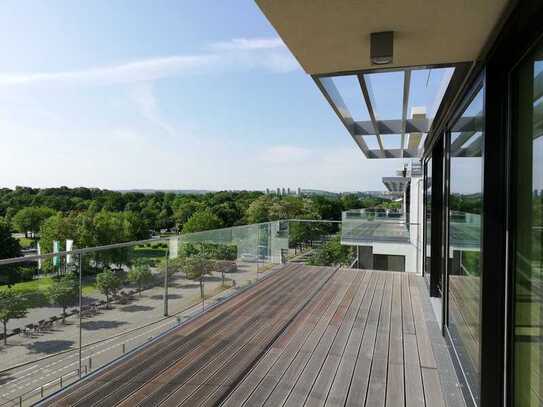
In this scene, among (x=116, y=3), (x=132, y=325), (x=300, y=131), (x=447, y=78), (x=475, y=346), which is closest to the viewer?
(x=475, y=346)

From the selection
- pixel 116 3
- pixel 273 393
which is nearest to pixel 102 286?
pixel 273 393

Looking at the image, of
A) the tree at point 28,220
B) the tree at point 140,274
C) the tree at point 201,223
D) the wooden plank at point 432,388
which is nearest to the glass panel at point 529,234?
the wooden plank at point 432,388

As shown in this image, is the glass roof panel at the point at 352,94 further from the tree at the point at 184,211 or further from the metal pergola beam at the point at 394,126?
the tree at the point at 184,211

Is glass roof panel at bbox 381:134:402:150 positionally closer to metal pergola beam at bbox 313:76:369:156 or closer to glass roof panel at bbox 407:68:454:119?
metal pergola beam at bbox 313:76:369:156

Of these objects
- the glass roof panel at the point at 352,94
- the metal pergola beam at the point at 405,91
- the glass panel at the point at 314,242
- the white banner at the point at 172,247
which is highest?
the glass roof panel at the point at 352,94

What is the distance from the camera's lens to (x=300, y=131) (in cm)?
3347

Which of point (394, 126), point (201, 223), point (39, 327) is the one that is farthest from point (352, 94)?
point (201, 223)

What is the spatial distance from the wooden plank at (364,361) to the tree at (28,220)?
183ft

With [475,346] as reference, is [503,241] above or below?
above

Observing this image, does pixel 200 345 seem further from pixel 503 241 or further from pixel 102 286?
pixel 503 241

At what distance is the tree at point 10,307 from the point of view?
223 centimetres

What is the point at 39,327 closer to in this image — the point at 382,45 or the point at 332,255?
the point at 382,45

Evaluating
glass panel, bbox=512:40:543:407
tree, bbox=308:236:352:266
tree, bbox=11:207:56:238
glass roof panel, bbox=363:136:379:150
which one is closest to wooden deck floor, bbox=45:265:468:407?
glass panel, bbox=512:40:543:407

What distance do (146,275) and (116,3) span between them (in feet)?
25.6
